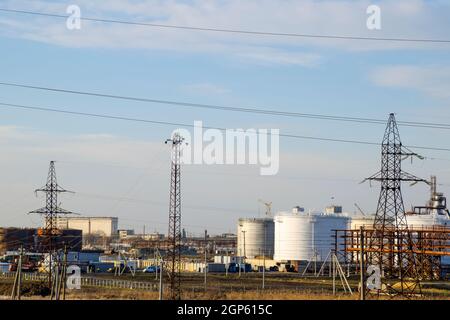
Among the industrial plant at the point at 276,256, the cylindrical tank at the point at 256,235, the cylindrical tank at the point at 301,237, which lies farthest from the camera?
the cylindrical tank at the point at 256,235

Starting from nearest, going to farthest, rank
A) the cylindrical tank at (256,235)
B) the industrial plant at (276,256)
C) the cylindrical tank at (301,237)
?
the industrial plant at (276,256)
the cylindrical tank at (301,237)
the cylindrical tank at (256,235)

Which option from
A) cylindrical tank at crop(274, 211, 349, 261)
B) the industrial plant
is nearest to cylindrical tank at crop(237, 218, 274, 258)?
the industrial plant

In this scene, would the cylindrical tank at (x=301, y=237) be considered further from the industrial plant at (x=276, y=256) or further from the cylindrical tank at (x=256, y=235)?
the cylindrical tank at (x=256, y=235)

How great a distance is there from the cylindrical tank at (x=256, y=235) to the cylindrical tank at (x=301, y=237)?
73.4 feet

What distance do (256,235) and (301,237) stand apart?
84.6 feet

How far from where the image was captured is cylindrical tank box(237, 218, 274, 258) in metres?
138

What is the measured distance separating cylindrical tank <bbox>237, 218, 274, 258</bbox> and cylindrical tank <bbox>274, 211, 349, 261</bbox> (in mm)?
22363

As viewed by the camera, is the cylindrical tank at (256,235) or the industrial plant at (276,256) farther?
the cylindrical tank at (256,235)

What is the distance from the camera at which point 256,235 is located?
457 ft

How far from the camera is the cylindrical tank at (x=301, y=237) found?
373ft

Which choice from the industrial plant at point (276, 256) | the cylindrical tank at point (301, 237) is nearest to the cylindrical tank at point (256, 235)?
the industrial plant at point (276, 256)

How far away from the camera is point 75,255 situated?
330ft
